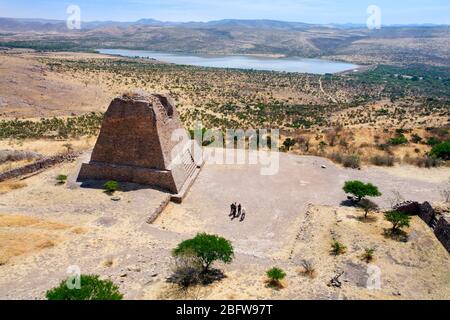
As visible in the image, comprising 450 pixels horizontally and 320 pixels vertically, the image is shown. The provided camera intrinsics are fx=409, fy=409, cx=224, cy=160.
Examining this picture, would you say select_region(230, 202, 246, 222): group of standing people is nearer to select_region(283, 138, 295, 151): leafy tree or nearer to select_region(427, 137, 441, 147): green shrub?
select_region(283, 138, 295, 151): leafy tree

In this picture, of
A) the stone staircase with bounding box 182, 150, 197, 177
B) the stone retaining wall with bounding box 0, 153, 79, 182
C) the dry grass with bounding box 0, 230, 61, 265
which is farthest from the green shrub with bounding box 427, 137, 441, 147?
the dry grass with bounding box 0, 230, 61, 265

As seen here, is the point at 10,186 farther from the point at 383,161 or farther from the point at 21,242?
the point at 383,161

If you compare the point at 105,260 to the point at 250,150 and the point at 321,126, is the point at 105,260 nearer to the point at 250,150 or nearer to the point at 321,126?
the point at 250,150

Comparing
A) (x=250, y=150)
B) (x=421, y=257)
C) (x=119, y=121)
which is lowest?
(x=421, y=257)

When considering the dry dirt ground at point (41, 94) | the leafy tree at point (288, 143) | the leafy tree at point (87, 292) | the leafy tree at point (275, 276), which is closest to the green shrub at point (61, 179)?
the leafy tree at point (87, 292)

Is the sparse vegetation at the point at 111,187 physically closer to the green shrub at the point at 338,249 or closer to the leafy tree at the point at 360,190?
the green shrub at the point at 338,249

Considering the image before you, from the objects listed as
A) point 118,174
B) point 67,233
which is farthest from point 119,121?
point 67,233
